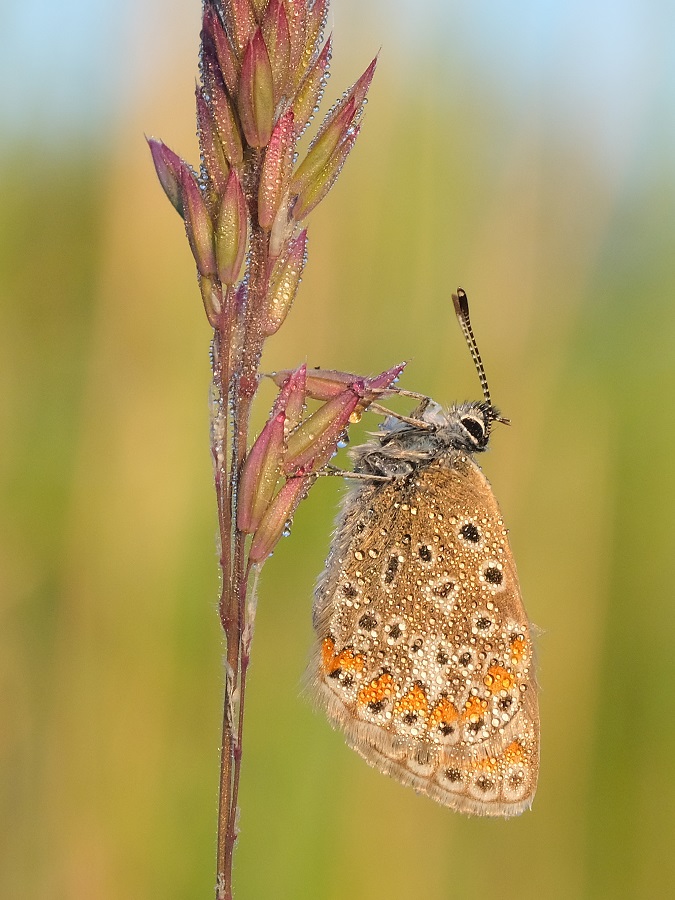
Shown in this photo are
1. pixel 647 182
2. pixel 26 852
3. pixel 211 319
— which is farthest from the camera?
pixel 647 182

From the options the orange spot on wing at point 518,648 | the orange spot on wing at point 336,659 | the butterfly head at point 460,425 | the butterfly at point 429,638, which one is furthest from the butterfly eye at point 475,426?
the orange spot on wing at point 336,659

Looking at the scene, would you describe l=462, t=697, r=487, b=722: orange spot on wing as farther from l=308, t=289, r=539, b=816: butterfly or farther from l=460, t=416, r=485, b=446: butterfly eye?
l=460, t=416, r=485, b=446: butterfly eye

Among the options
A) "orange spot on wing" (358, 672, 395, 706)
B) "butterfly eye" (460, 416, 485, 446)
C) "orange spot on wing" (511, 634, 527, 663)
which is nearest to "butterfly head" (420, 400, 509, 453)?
"butterfly eye" (460, 416, 485, 446)

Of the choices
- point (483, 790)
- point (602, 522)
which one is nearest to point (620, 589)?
point (602, 522)

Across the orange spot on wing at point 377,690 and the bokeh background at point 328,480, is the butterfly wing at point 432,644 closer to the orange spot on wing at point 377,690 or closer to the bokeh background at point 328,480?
the orange spot on wing at point 377,690

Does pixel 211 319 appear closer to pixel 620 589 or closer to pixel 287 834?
pixel 287 834

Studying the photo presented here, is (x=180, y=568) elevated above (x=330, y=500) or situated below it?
below
